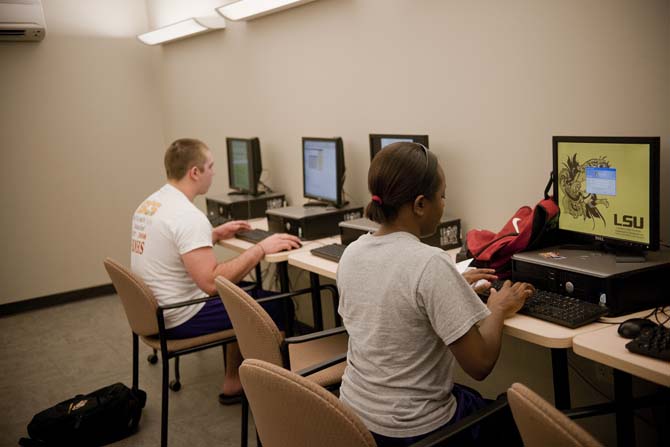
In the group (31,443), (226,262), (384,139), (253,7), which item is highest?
(253,7)

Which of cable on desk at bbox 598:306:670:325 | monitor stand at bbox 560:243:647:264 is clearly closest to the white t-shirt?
monitor stand at bbox 560:243:647:264

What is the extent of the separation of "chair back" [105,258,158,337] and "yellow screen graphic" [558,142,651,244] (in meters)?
1.56

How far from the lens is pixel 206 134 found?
15.5 ft

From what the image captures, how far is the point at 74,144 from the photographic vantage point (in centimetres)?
489

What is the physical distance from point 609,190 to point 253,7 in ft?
7.51

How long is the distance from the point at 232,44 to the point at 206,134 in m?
0.81

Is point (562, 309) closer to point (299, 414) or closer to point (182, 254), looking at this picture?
point (299, 414)

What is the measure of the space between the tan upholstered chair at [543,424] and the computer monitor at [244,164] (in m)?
2.96

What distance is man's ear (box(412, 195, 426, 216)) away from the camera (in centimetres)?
152

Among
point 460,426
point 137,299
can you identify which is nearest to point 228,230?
point 137,299

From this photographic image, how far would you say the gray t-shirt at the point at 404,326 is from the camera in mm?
1423

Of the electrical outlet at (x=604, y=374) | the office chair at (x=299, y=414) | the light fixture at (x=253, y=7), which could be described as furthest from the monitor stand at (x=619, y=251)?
the light fixture at (x=253, y=7)

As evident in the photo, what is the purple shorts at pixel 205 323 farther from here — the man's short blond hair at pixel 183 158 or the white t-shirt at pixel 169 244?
the man's short blond hair at pixel 183 158

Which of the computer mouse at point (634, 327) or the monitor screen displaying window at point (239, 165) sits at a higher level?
the monitor screen displaying window at point (239, 165)
